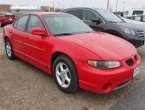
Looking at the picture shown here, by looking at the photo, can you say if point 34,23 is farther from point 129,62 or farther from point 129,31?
point 129,31

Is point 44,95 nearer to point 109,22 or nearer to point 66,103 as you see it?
point 66,103

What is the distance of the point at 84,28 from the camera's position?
17.2ft

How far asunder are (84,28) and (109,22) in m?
2.44

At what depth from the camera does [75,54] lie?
381cm

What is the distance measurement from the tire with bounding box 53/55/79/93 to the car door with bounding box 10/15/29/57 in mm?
1550

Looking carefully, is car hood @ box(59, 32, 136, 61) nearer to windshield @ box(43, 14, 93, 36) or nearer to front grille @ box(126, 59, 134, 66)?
front grille @ box(126, 59, 134, 66)

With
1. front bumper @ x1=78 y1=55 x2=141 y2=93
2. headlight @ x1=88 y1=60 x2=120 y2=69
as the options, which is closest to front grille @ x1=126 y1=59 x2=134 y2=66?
front bumper @ x1=78 y1=55 x2=141 y2=93

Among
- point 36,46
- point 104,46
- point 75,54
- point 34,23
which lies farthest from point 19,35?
point 104,46

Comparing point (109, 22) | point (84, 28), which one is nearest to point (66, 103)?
point (84, 28)

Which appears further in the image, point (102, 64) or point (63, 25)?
point (63, 25)

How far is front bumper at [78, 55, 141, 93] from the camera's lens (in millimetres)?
3518

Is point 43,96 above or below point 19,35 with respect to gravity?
below

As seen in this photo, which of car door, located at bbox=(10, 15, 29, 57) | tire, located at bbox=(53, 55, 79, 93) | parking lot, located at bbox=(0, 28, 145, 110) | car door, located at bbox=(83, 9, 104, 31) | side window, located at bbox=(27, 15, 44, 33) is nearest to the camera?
parking lot, located at bbox=(0, 28, 145, 110)

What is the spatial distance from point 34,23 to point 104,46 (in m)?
2.01
